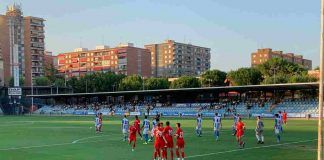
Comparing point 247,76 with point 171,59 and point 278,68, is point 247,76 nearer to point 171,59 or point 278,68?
point 278,68

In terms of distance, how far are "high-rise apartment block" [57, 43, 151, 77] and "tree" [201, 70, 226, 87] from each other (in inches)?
2093

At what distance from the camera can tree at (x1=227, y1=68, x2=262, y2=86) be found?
355 feet

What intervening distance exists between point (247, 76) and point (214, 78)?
37.9ft

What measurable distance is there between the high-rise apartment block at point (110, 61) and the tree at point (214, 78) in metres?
53.2

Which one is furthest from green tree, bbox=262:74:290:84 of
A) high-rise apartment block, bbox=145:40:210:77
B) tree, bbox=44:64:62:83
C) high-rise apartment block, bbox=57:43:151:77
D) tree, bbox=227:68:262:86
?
high-rise apartment block, bbox=145:40:210:77

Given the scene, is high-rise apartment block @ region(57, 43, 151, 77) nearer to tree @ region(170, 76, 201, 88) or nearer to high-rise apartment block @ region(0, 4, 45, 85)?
high-rise apartment block @ region(0, 4, 45, 85)

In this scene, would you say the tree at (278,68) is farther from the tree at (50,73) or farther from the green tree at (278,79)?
the tree at (50,73)

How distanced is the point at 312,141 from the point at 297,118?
35.7 meters

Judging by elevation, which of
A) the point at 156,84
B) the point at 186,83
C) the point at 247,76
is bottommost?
the point at 156,84

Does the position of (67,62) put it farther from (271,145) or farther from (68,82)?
(271,145)

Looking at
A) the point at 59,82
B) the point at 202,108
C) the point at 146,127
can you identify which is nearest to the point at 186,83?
the point at 202,108

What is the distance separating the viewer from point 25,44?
14862cm

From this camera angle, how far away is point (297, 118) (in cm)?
6331

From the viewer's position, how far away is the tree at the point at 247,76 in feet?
355
